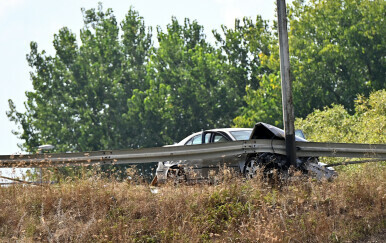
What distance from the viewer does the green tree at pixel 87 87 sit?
65375 millimetres

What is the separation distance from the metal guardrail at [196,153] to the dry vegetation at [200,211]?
0.82 m

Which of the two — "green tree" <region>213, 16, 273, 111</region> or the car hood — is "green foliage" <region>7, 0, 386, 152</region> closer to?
"green tree" <region>213, 16, 273, 111</region>

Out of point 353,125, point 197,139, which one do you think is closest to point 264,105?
point 353,125

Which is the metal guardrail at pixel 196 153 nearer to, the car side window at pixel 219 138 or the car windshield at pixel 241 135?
the car windshield at pixel 241 135

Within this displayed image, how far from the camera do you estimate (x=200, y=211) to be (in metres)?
11.6

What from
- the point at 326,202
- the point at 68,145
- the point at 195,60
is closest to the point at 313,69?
the point at 195,60

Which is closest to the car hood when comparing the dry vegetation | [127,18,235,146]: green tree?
the dry vegetation

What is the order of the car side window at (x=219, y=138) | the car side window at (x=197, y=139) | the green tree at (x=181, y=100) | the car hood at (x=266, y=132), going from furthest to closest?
the green tree at (x=181, y=100) < the car side window at (x=197, y=139) < the car side window at (x=219, y=138) < the car hood at (x=266, y=132)

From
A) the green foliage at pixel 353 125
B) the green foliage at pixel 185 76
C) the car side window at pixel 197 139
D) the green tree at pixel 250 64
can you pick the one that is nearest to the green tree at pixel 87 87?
the green foliage at pixel 185 76

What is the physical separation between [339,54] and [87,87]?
1031 inches

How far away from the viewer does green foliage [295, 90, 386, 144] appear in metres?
31.2

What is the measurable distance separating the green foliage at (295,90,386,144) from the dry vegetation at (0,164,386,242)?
61.5 feet

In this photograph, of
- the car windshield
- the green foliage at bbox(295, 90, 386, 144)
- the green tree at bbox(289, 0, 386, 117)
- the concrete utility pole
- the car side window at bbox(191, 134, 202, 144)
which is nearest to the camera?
the concrete utility pole

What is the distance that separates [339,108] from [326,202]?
31.5 m
